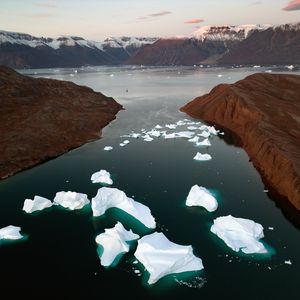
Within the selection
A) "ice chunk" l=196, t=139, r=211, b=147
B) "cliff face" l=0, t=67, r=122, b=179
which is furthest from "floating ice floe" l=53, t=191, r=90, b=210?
"ice chunk" l=196, t=139, r=211, b=147

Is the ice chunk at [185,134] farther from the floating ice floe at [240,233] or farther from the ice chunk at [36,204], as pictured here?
the floating ice floe at [240,233]

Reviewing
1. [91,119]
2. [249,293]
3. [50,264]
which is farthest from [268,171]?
[91,119]

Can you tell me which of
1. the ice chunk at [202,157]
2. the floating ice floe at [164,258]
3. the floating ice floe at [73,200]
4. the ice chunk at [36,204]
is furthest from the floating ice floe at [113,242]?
the ice chunk at [202,157]

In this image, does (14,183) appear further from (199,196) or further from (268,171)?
(268,171)

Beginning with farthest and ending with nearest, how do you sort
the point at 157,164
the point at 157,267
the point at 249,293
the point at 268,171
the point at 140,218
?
the point at 157,164, the point at 268,171, the point at 140,218, the point at 157,267, the point at 249,293

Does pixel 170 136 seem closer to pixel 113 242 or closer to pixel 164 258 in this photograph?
pixel 113 242

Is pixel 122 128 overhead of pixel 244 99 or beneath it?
beneath
